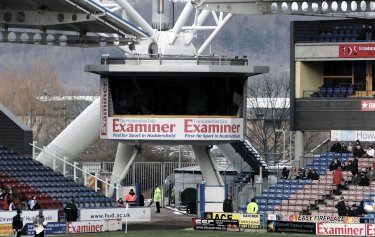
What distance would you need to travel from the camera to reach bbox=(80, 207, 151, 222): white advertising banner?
5653 centimetres

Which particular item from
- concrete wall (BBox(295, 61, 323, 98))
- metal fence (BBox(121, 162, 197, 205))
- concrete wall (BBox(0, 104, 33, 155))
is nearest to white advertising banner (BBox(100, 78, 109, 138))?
concrete wall (BBox(0, 104, 33, 155))

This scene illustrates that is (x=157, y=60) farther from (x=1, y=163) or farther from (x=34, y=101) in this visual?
(x=34, y=101)

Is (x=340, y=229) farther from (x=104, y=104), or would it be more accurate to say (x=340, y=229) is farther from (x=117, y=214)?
(x=104, y=104)

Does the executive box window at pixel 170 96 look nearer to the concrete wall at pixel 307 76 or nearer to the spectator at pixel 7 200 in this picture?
the concrete wall at pixel 307 76

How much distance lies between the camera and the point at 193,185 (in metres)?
79.9

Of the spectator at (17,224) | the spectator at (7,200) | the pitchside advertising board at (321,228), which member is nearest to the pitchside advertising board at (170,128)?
the spectator at (7,200)

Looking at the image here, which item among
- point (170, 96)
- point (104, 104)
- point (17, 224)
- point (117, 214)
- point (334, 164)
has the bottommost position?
point (17, 224)

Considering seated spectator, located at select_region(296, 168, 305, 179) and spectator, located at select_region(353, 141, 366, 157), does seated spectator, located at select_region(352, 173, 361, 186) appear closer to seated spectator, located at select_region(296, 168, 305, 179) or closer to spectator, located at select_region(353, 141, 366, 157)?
spectator, located at select_region(353, 141, 366, 157)

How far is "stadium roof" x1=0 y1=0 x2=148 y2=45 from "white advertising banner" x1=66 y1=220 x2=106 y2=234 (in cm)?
938

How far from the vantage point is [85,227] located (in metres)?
54.0

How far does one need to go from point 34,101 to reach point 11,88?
667 centimetres

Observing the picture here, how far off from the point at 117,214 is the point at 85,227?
13.5 feet

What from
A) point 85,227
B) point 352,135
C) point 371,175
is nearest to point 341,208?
point 371,175

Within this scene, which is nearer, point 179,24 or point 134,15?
point 134,15
